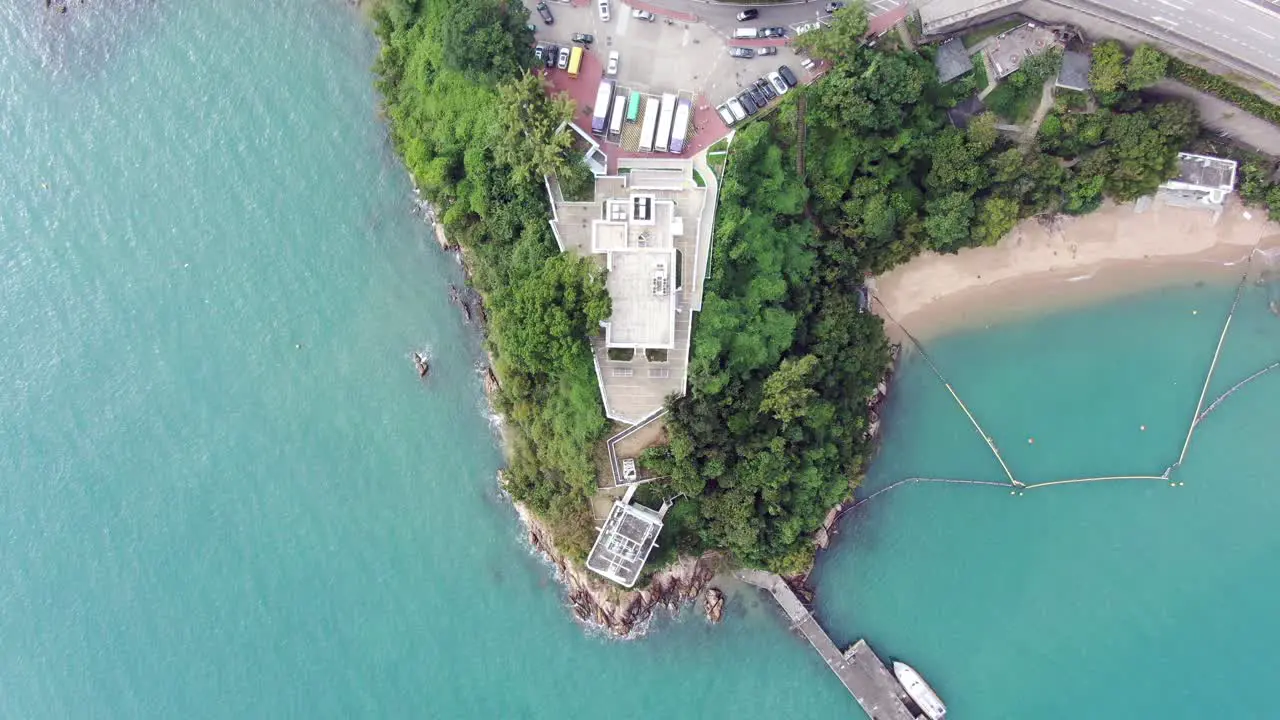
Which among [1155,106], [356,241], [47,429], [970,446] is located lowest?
[970,446]

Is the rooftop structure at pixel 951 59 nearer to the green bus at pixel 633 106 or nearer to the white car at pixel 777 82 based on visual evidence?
the white car at pixel 777 82

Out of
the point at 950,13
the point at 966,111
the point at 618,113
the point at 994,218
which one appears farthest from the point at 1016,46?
the point at 618,113

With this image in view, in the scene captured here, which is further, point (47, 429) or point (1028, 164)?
point (47, 429)

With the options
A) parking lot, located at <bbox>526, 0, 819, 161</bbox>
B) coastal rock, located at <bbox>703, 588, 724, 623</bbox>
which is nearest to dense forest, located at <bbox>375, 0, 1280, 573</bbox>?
parking lot, located at <bbox>526, 0, 819, 161</bbox>

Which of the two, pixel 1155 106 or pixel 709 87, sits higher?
pixel 709 87

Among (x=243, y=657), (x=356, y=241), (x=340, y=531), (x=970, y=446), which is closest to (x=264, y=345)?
(x=356, y=241)

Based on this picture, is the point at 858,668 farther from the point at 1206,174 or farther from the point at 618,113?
the point at 618,113

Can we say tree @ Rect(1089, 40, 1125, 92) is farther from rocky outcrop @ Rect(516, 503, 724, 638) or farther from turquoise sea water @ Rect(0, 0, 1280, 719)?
rocky outcrop @ Rect(516, 503, 724, 638)

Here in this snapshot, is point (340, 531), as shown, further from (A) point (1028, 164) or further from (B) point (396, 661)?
(A) point (1028, 164)
